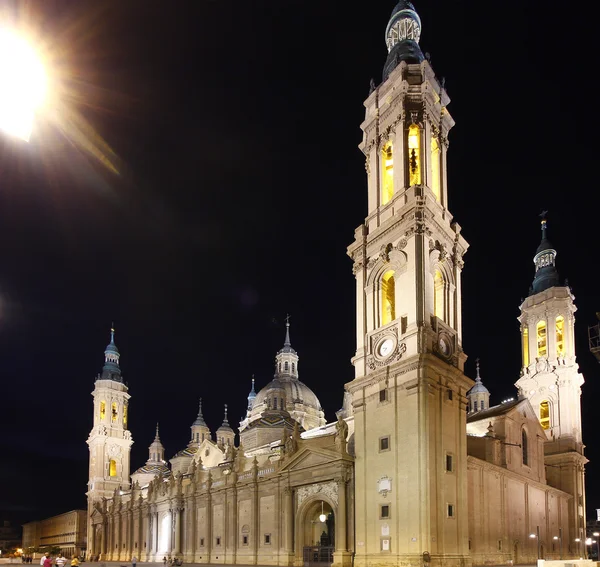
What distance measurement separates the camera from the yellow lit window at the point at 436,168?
152 ft

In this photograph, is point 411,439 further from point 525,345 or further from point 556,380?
point 525,345

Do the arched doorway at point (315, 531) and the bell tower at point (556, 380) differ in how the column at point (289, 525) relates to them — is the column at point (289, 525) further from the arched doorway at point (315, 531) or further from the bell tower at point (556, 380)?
the bell tower at point (556, 380)

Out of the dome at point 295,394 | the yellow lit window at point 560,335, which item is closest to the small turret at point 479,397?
the dome at point 295,394

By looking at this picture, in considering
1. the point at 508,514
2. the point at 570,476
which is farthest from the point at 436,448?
the point at 570,476

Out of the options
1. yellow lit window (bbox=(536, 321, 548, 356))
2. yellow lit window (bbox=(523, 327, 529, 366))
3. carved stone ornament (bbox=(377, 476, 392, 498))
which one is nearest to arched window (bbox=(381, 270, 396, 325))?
carved stone ornament (bbox=(377, 476, 392, 498))

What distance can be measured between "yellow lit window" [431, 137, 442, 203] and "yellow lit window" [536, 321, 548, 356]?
95.2 ft

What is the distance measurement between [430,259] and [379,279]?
12.7 feet

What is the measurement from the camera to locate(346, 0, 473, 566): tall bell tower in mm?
37531

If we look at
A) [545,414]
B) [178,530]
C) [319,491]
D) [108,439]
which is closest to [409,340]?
[319,491]

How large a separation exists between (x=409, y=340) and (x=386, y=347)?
2.26 metres

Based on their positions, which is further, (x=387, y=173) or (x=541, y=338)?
(x=541, y=338)

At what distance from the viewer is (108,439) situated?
97.1 m

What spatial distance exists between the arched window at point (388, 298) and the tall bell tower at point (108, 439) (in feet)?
209

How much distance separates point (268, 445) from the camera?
76500 mm
